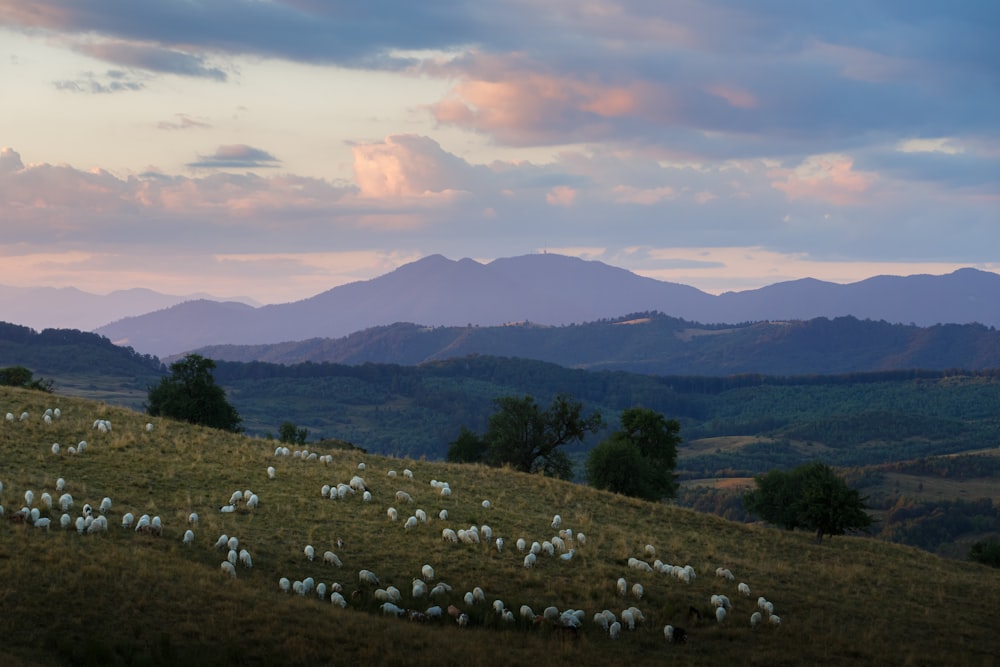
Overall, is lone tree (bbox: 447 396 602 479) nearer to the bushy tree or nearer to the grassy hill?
the grassy hill

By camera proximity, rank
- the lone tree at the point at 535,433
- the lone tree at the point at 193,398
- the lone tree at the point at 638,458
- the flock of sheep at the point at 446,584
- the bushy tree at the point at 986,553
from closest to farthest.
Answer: the flock of sheep at the point at 446,584 → the bushy tree at the point at 986,553 → the lone tree at the point at 638,458 → the lone tree at the point at 193,398 → the lone tree at the point at 535,433

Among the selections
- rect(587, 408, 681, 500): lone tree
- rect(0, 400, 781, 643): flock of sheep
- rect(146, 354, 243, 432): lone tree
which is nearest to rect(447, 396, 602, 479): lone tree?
rect(587, 408, 681, 500): lone tree

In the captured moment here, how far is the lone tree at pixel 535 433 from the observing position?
72.8 metres

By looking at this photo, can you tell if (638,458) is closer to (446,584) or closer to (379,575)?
(446,584)

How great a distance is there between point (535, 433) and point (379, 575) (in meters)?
45.5

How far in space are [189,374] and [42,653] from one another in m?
53.1

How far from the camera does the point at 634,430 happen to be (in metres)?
75.1

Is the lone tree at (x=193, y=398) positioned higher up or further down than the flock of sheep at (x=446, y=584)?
higher up

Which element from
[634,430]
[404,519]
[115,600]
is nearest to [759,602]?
[404,519]

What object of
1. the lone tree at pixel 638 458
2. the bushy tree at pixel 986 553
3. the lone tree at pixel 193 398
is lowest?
the bushy tree at pixel 986 553

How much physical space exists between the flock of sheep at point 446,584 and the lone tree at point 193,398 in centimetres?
3002

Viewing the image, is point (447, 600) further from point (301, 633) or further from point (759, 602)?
point (759, 602)

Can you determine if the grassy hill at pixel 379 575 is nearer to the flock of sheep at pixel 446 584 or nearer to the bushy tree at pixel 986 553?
the flock of sheep at pixel 446 584

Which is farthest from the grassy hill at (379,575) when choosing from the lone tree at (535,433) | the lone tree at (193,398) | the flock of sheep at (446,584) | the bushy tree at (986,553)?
the lone tree at (535,433)
